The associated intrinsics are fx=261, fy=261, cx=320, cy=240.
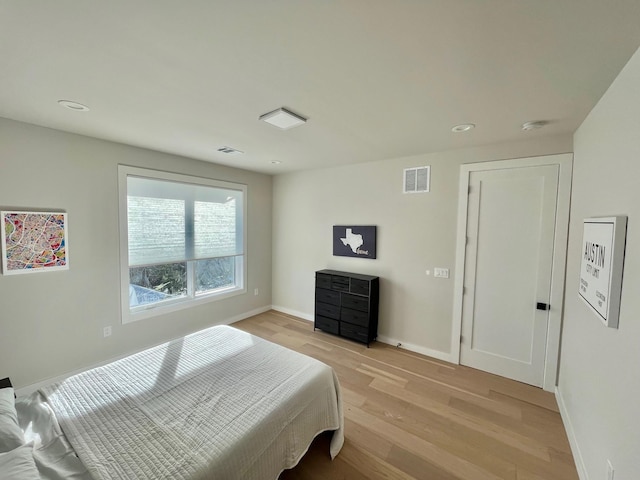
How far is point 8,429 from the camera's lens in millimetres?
1183

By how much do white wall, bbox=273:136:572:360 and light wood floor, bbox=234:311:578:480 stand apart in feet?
1.96

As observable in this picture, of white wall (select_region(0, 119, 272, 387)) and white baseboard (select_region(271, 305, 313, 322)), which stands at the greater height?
white wall (select_region(0, 119, 272, 387))

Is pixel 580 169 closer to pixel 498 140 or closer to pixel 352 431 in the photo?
pixel 498 140

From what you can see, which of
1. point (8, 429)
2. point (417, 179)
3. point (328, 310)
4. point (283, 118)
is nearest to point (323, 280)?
point (328, 310)

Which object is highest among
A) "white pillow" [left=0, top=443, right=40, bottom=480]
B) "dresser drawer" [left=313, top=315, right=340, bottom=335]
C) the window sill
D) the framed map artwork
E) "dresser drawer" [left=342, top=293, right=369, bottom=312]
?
the framed map artwork

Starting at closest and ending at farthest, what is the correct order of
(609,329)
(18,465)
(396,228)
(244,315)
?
(18,465) → (609,329) → (396,228) → (244,315)

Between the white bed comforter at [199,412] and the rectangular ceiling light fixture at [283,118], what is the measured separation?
1.98 m

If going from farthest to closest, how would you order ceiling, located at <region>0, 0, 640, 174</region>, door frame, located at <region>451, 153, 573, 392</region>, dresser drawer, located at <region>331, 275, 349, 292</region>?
dresser drawer, located at <region>331, 275, 349, 292</region>
door frame, located at <region>451, 153, 573, 392</region>
ceiling, located at <region>0, 0, 640, 174</region>

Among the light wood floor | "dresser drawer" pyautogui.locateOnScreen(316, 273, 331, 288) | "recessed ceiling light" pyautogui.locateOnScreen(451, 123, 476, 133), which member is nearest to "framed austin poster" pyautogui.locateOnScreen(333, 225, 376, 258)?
"dresser drawer" pyautogui.locateOnScreen(316, 273, 331, 288)

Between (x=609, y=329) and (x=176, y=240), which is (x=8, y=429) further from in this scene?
(x=609, y=329)

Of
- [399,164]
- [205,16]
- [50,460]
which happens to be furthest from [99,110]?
[399,164]

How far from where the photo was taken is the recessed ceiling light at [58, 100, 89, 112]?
1961mm

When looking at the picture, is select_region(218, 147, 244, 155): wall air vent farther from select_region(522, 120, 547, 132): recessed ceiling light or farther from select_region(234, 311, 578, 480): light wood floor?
select_region(522, 120, 547, 132): recessed ceiling light

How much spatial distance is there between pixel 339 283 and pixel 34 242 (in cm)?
334
